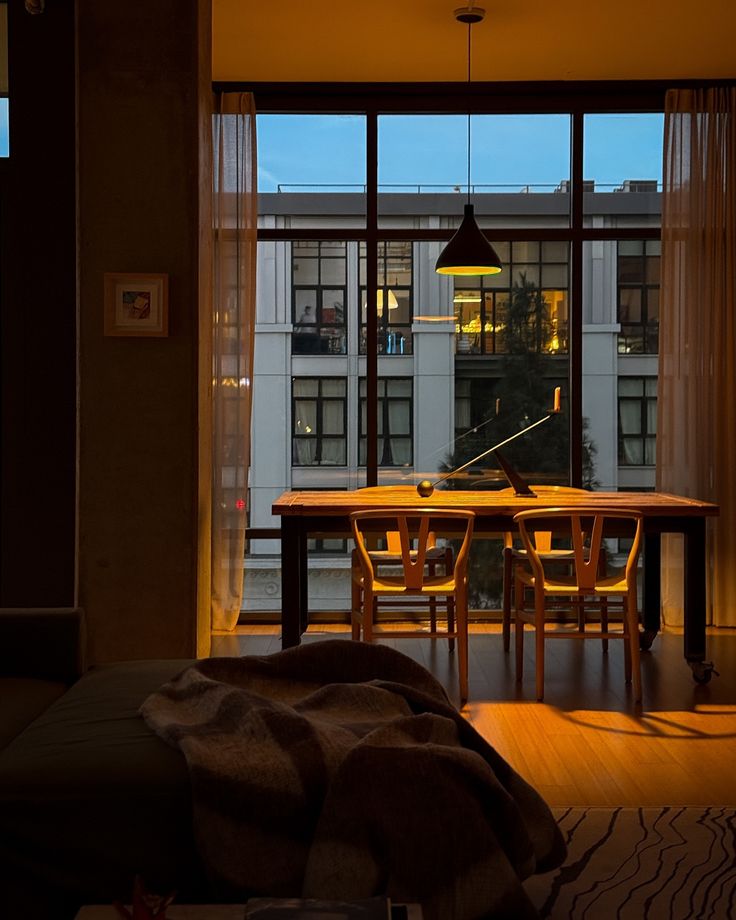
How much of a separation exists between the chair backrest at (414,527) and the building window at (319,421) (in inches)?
72.6

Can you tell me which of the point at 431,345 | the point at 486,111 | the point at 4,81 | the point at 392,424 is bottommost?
the point at 392,424

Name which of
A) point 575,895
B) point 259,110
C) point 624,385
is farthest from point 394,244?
point 575,895

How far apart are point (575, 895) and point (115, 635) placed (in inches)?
106

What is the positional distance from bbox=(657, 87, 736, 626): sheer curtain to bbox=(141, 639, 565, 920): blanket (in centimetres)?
442

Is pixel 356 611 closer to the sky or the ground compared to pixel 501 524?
closer to the ground

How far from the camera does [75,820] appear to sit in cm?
229

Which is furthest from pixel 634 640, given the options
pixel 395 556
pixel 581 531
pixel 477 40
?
pixel 477 40

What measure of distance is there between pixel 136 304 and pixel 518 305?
9.22ft

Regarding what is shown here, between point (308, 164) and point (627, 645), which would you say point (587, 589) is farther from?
point (308, 164)

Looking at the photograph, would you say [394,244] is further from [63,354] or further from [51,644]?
[51,644]

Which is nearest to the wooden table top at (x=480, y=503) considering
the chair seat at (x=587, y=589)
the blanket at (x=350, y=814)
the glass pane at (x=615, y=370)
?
the chair seat at (x=587, y=589)

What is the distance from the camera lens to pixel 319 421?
6.92 metres

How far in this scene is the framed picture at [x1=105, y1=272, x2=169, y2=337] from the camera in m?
4.94

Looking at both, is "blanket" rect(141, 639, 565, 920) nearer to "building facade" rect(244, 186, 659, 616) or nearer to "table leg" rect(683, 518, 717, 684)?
"table leg" rect(683, 518, 717, 684)
